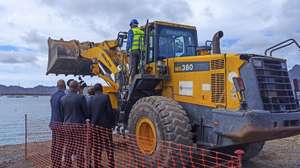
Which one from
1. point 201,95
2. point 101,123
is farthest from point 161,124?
point 101,123

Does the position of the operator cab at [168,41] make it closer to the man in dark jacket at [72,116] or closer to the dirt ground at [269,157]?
the man in dark jacket at [72,116]

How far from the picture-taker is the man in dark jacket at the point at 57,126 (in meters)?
8.33

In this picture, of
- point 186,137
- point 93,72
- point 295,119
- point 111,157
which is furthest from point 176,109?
point 93,72

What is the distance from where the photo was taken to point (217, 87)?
737 cm

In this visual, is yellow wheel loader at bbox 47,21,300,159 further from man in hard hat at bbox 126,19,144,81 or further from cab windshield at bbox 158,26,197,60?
man in hard hat at bbox 126,19,144,81

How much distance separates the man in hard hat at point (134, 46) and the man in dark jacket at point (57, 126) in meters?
1.67

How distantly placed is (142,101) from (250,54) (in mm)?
2454

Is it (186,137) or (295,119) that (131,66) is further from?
(295,119)

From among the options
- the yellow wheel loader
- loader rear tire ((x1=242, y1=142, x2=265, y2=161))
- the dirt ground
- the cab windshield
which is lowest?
the dirt ground

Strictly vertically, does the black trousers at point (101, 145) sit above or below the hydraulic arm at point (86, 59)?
below

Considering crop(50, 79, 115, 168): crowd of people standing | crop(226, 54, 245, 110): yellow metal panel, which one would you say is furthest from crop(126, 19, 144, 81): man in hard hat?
crop(226, 54, 245, 110): yellow metal panel

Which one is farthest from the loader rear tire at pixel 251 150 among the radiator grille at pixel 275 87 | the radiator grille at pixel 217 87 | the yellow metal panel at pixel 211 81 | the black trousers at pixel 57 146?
the black trousers at pixel 57 146

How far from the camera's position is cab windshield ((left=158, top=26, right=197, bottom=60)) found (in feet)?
29.6

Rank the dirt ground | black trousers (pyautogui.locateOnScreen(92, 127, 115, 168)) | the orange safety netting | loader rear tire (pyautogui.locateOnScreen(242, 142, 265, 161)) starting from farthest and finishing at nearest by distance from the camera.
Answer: the dirt ground, loader rear tire (pyautogui.locateOnScreen(242, 142, 265, 161)), black trousers (pyautogui.locateOnScreen(92, 127, 115, 168)), the orange safety netting
